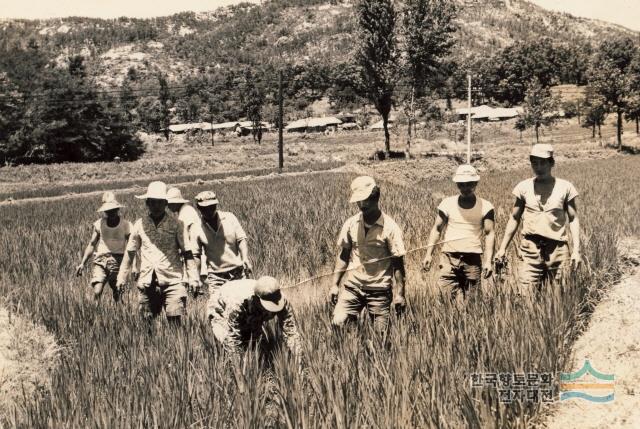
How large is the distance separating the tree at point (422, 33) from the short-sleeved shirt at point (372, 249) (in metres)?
28.7

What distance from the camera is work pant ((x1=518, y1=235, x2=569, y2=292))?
446cm

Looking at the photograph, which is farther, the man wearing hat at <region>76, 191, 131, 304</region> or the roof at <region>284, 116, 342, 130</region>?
the roof at <region>284, 116, 342, 130</region>

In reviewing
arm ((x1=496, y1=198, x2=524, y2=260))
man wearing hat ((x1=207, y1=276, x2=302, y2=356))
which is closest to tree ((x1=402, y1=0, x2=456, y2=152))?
arm ((x1=496, y1=198, x2=524, y2=260))

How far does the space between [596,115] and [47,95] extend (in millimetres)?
37501

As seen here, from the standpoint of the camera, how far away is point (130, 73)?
140750mm

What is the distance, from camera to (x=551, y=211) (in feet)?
14.4

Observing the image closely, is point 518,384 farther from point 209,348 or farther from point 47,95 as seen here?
point 47,95

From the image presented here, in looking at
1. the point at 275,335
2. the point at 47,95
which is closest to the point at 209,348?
the point at 275,335

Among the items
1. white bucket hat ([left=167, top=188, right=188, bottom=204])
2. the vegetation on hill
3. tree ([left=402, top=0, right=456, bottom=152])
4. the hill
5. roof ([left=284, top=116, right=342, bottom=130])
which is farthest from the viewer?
the hill

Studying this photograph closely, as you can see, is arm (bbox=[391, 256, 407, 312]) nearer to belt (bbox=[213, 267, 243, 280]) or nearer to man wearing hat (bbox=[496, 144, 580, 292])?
man wearing hat (bbox=[496, 144, 580, 292])

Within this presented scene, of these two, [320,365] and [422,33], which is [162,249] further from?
[422,33]

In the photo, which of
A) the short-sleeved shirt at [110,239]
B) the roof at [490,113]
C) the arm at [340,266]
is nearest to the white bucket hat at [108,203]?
the short-sleeved shirt at [110,239]

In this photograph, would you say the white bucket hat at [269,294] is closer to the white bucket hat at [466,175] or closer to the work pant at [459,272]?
the work pant at [459,272]

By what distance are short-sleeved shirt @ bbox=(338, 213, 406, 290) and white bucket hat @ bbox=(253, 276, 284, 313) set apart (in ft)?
3.08
